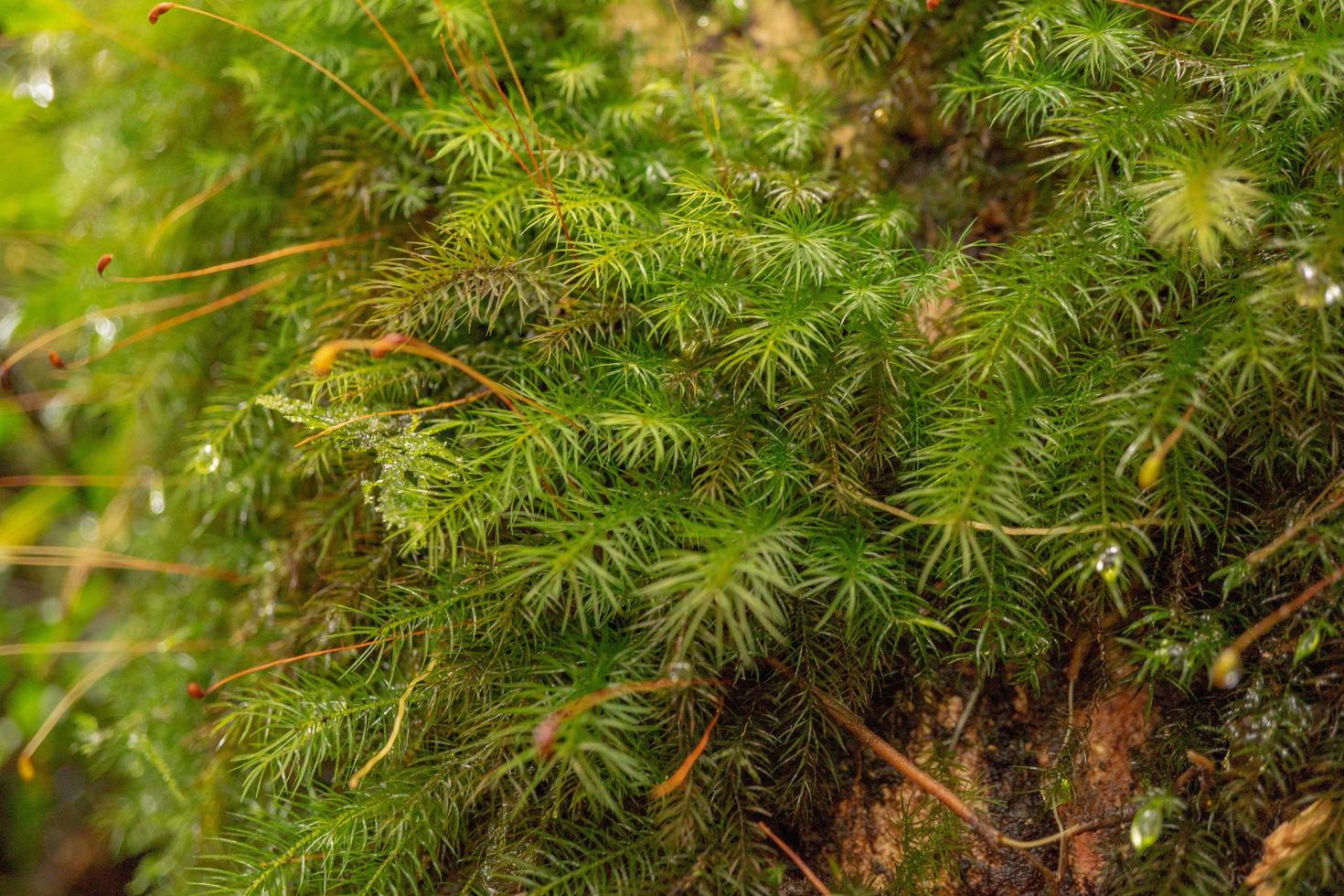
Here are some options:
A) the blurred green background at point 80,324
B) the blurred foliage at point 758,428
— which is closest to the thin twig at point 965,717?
the blurred foliage at point 758,428

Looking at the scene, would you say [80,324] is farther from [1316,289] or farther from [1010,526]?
[1316,289]

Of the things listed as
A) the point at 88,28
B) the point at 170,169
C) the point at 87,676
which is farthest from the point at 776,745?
the point at 88,28

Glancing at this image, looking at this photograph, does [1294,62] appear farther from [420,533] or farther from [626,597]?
[420,533]

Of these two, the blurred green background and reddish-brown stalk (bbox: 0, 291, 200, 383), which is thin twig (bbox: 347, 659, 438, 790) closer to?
the blurred green background

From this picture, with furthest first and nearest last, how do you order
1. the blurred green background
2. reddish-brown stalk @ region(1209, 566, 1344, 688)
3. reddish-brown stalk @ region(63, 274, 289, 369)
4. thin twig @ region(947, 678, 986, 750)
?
the blurred green background, reddish-brown stalk @ region(63, 274, 289, 369), thin twig @ region(947, 678, 986, 750), reddish-brown stalk @ region(1209, 566, 1344, 688)

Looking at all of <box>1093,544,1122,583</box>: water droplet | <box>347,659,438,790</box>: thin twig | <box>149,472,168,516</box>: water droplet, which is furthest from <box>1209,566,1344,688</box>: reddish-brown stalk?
<box>149,472,168,516</box>: water droplet

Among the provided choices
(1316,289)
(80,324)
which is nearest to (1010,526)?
(1316,289)

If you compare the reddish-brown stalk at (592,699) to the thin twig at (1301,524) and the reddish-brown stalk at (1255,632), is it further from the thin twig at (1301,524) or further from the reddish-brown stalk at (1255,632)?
the thin twig at (1301,524)
